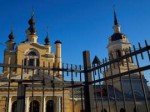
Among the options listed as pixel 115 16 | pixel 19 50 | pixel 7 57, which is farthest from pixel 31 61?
pixel 115 16

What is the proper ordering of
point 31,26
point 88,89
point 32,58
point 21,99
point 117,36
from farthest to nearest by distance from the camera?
1. point 31,26
2. point 117,36
3. point 32,58
4. point 88,89
5. point 21,99

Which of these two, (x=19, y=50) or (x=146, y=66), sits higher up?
(x=19, y=50)

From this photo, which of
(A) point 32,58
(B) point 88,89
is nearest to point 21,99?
(B) point 88,89

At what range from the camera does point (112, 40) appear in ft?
→ 106

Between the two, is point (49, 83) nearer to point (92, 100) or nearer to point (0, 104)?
point (92, 100)

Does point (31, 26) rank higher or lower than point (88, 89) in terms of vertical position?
higher

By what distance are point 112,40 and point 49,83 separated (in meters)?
29.6

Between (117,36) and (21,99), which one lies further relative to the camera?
(117,36)

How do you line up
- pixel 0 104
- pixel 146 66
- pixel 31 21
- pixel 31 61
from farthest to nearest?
pixel 31 21, pixel 31 61, pixel 0 104, pixel 146 66

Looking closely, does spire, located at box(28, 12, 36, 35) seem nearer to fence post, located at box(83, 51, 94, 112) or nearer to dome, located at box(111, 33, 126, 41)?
dome, located at box(111, 33, 126, 41)

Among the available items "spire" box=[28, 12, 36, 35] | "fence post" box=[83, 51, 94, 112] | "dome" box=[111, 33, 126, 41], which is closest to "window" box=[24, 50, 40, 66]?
"spire" box=[28, 12, 36, 35]

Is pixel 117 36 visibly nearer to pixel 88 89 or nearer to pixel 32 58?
pixel 32 58

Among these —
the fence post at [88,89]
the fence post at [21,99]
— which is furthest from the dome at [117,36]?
the fence post at [21,99]

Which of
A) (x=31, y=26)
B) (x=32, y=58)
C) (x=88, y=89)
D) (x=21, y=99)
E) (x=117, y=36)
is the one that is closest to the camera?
(x=21, y=99)
